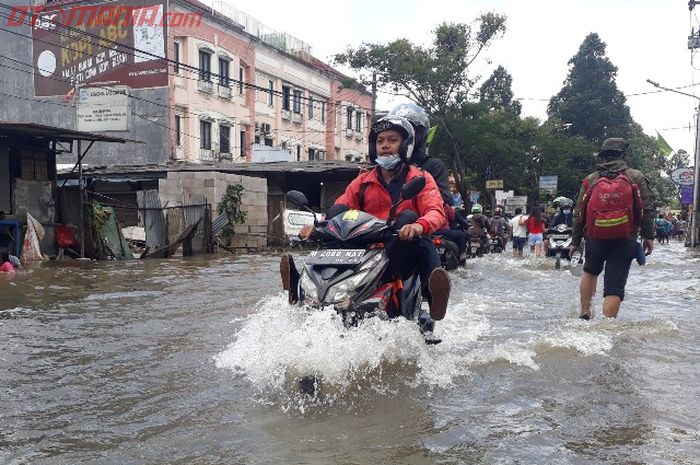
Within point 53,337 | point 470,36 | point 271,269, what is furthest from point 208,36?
point 53,337

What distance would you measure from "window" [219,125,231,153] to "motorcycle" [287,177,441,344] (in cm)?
2946

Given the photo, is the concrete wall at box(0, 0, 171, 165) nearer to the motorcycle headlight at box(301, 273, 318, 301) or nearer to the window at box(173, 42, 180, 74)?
the window at box(173, 42, 180, 74)

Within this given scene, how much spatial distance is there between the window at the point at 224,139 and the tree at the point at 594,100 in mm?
29432

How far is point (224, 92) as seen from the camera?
106ft

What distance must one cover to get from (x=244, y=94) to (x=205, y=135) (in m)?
4.02

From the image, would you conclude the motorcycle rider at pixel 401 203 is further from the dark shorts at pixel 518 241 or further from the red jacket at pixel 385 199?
the dark shorts at pixel 518 241

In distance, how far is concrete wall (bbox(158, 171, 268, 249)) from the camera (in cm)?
1816

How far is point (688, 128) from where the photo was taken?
133 ft

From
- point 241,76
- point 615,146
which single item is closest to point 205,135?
point 241,76

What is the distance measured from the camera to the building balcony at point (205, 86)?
3059cm

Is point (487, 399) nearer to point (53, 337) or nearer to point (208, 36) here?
point (53, 337)

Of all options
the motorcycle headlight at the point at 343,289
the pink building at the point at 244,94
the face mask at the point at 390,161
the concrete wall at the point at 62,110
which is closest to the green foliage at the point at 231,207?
the pink building at the point at 244,94

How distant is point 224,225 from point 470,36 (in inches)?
819

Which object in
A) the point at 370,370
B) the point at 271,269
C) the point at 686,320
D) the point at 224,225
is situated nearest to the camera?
the point at 370,370
